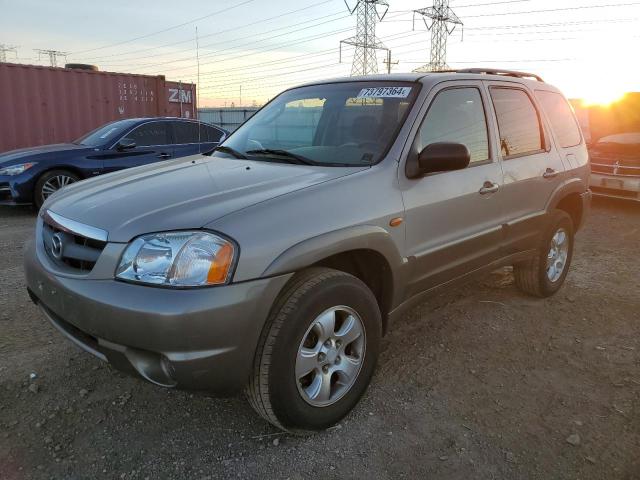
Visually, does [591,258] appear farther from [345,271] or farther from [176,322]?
[176,322]

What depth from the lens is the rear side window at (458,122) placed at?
317cm

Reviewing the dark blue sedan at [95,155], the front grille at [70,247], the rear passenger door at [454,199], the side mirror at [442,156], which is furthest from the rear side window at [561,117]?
the dark blue sedan at [95,155]

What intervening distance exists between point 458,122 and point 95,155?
6.49 metres

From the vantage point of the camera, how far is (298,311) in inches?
90.5

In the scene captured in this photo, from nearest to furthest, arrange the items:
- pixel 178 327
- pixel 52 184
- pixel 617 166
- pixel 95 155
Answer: pixel 178 327 < pixel 52 184 < pixel 95 155 < pixel 617 166

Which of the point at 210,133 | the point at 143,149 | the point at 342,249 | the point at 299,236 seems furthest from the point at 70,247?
the point at 210,133

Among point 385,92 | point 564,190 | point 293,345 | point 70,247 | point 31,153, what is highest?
point 385,92

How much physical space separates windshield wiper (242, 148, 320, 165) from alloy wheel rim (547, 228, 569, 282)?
254cm

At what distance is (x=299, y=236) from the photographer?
2318 mm

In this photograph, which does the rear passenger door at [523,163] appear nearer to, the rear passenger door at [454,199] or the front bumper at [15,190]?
the rear passenger door at [454,199]

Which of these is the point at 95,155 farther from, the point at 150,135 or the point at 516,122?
the point at 516,122

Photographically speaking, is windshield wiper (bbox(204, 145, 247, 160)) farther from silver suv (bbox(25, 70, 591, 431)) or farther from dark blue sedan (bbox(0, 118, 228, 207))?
dark blue sedan (bbox(0, 118, 228, 207))

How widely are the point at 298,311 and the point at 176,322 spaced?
0.54 meters

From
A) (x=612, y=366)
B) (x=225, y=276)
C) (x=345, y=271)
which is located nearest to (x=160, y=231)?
(x=225, y=276)
